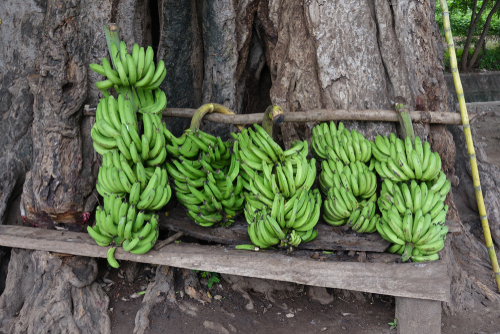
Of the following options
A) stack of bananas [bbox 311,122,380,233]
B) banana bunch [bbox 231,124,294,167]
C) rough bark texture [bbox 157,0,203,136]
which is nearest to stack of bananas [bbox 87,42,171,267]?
banana bunch [bbox 231,124,294,167]

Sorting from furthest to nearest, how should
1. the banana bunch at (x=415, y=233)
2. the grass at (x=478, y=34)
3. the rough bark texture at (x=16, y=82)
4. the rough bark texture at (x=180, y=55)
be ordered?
the grass at (x=478, y=34)
the rough bark texture at (x=180, y=55)
the rough bark texture at (x=16, y=82)
the banana bunch at (x=415, y=233)

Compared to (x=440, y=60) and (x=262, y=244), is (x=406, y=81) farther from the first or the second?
(x=262, y=244)

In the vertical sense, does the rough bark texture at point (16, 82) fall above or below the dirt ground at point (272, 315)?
above

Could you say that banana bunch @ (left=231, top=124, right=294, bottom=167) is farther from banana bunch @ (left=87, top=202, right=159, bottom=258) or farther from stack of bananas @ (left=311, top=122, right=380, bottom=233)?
banana bunch @ (left=87, top=202, right=159, bottom=258)

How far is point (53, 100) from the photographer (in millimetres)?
3006

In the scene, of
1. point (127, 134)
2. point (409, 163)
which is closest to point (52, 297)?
point (127, 134)

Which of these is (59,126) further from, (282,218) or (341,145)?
(341,145)

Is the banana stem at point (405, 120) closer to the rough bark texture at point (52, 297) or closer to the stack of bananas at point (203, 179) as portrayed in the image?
the stack of bananas at point (203, 179)

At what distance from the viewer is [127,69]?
2701mm

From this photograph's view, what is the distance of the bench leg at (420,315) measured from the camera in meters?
2.49

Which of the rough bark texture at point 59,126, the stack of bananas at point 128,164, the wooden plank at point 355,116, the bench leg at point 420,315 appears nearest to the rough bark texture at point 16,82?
the rough bark texture at point 59,126

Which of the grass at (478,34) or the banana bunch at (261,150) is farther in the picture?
the grass at (478,34)

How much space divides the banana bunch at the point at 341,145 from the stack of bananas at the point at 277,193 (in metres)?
0.26

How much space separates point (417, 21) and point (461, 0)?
9.68m
